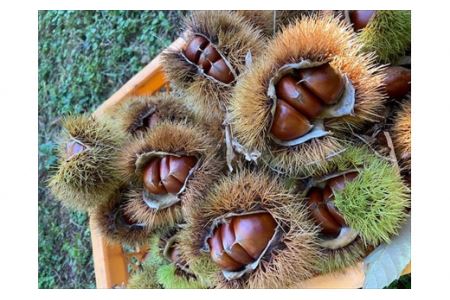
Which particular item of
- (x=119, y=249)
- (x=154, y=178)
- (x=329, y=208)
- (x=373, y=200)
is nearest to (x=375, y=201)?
(x=373, y=200)

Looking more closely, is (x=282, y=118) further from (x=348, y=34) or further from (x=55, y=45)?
(x=55, y=45)

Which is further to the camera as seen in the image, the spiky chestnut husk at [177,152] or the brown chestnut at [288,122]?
the spiky chestnut husk at [177,152]

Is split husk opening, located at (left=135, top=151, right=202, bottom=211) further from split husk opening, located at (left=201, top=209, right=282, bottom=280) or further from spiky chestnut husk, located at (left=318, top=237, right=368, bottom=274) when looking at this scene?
spiky chestnut husk, located at (left=318, top=237, right=368, bottom=274)

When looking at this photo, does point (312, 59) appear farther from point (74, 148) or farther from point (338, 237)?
point (74, 148)

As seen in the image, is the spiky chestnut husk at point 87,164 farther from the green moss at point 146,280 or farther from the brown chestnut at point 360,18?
the brown chestnut at point 360,18

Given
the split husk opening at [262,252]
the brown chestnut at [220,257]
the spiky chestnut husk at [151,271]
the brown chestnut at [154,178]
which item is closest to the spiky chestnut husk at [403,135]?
the split husk opening at [262,252]

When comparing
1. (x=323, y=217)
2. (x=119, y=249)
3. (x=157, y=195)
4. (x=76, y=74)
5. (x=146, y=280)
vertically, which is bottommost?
(x=119, y=249)
